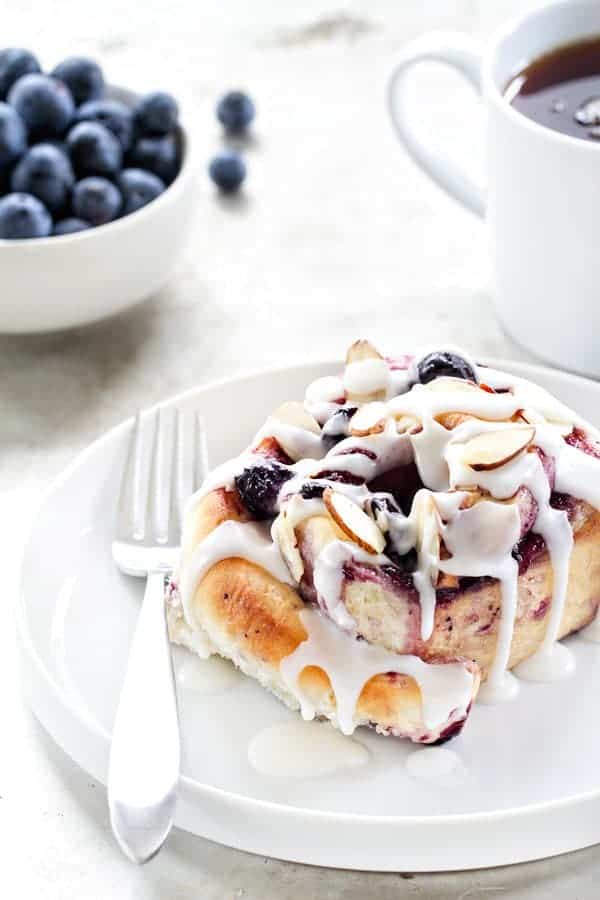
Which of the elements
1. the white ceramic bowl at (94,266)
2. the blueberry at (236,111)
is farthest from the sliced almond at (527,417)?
the blueberry at (236,111)

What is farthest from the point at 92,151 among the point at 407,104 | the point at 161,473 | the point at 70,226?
the point at 161,473

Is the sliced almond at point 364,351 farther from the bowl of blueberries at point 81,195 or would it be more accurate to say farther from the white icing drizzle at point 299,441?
the bowl of blueberries at point 81,195

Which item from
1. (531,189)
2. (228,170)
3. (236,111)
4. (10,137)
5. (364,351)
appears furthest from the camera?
(236,111)

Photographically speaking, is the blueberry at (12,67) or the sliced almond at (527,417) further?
the blueberry at (12,67)

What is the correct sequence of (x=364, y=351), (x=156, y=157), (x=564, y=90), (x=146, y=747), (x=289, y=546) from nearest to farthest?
(x=146, y=747)
(x=289, y=546)
(x=364, y=351)
(x=564, y=90)
(x=156, y=157)

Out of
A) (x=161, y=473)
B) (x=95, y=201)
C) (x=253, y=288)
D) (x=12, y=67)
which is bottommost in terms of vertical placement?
(x=253, y=288)

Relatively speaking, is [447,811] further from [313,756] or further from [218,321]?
[218,321]

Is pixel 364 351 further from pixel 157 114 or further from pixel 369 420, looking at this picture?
pixel 157 114
